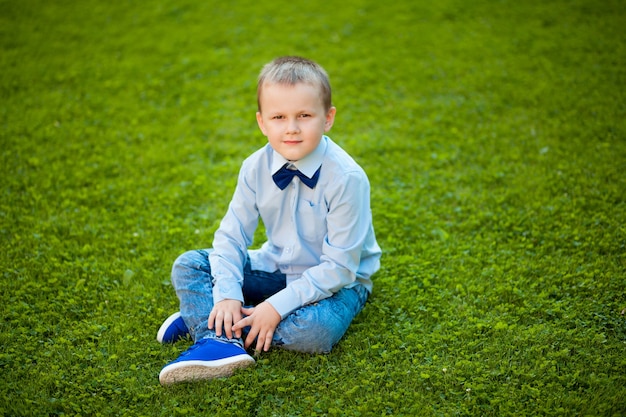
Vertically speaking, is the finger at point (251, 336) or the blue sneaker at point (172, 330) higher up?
the finger at point (251, 336)

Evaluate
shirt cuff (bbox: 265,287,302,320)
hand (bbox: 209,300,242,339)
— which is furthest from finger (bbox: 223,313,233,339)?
shirt cuff (bbox: 265,287,302,320)

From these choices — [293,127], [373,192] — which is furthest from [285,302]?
[373,192]

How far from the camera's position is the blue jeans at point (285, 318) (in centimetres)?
317

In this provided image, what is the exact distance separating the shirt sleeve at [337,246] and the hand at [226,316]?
0.25 meters

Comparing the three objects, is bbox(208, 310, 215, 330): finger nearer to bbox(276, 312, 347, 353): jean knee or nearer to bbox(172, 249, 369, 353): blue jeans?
bbox(172, 249, 369, 353): blue jeans

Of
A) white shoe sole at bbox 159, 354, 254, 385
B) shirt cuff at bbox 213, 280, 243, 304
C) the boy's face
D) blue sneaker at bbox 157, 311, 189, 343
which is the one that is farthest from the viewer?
blue sneaker at bbox 157, 311, 189, 343

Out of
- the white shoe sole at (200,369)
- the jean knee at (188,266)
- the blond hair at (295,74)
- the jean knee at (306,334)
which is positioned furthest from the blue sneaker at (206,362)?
the blond hair at (295,74)

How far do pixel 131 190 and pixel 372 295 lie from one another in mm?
2284

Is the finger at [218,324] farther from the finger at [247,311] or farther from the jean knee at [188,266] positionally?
the jean knee at [188,266]

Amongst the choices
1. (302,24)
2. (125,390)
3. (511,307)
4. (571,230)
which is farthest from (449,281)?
(302,24)

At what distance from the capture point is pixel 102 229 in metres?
4.45

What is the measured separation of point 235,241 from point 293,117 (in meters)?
0.80

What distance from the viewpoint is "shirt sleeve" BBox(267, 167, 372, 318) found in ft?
10.6

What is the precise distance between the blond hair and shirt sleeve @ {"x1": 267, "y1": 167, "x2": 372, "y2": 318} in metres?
0.46
